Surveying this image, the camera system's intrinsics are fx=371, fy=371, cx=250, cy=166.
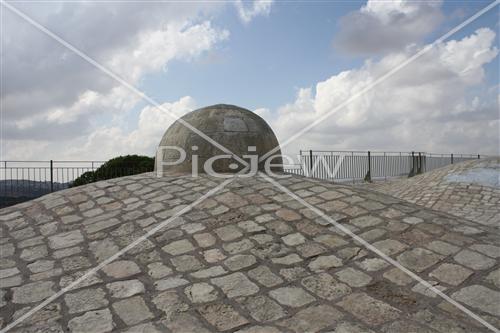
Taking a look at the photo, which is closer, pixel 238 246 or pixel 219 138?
pixel 238 246

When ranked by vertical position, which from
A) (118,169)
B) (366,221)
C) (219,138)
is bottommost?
(366,221)

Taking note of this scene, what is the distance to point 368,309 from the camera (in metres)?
3.41

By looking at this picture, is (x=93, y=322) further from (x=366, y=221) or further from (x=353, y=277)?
(x=366, y=221)

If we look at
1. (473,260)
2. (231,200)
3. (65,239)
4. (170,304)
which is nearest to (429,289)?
(473,260)

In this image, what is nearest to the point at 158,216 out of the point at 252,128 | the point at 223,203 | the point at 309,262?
the point at 223,203

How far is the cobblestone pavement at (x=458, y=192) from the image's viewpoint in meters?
10.8

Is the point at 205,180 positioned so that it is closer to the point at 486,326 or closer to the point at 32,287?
the point at 32,287

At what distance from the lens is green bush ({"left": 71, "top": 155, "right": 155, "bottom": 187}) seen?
15320mm

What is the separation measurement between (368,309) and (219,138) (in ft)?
15.7

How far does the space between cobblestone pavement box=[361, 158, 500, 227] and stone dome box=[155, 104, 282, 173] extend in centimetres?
634

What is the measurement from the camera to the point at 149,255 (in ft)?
14.5

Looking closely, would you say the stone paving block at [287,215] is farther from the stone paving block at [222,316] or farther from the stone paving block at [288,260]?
the stone paving block at [222,316]

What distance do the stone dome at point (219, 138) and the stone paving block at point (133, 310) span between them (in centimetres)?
400

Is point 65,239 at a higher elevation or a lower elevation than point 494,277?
higher
